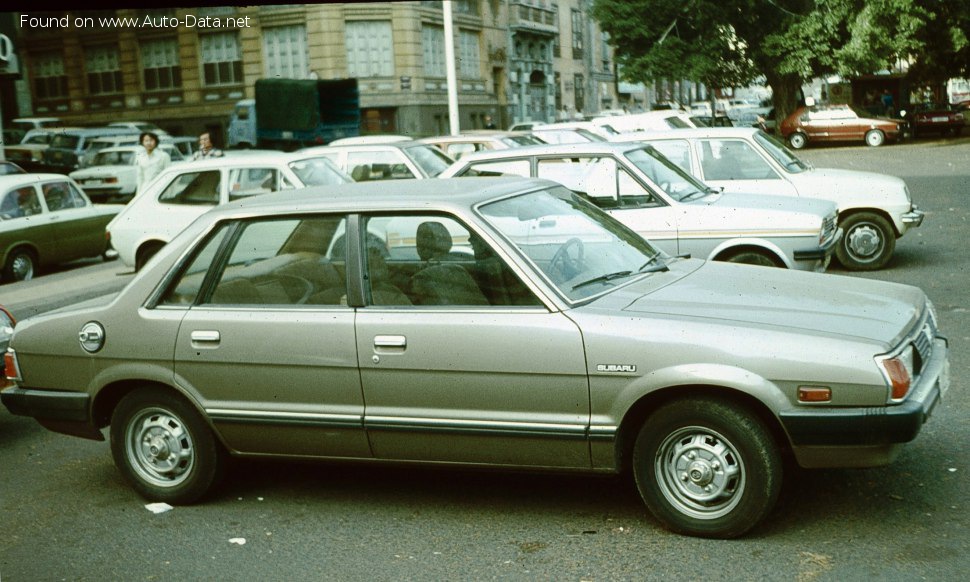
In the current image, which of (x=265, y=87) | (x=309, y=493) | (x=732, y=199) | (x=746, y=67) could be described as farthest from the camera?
(x=746, y=67)

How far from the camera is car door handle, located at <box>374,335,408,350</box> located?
4.74 meters

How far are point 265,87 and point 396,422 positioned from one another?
23.9 meters

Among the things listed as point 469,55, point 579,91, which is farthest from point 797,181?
point 579,91

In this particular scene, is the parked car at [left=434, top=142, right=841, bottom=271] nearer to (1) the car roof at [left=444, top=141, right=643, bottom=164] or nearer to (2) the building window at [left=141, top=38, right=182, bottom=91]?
(1) the car roof at [left=444, top=141, right=643, bottom=164]

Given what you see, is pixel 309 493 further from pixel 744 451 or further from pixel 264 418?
pixel 744 451

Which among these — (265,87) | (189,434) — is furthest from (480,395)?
(265,87)

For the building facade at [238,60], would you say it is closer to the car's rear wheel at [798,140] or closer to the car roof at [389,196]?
the car's rear wheel at [798,140]

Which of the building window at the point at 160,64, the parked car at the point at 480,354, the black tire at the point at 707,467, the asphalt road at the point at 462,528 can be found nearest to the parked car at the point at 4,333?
the asphalt road at the point at 462,528

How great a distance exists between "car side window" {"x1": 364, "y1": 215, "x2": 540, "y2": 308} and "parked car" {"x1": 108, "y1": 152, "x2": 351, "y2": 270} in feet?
25.4

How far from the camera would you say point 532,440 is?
4.59 meters

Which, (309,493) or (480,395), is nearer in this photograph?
(480,395)

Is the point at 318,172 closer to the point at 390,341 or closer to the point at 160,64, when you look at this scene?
the point at 390,341

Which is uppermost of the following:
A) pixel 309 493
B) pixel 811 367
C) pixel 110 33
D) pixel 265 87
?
pixel 110 33

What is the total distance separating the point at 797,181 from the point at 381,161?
19.2 ft
